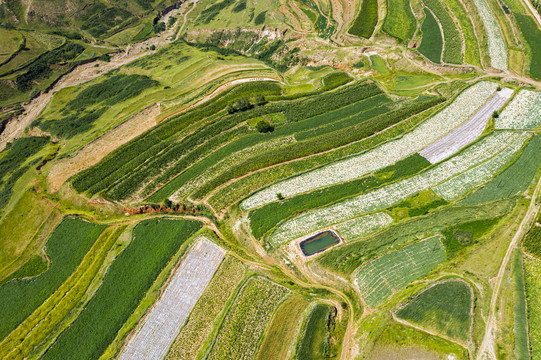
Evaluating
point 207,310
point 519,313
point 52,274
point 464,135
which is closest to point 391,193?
point 519,313

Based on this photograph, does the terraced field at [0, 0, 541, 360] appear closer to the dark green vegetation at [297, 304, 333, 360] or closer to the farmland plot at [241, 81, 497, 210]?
the dark green vegetation at [297, 304, 333, 360]

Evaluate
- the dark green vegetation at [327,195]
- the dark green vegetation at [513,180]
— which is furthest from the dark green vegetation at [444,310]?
the dark green vegetation at [327,195]

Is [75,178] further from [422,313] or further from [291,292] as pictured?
[422,313]

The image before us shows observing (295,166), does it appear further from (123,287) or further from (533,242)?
(533,242)

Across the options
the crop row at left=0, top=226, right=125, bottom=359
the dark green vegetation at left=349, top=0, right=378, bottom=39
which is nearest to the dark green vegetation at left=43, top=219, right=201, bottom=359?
the crop row at left=0, top=226, right=125, bottom=359

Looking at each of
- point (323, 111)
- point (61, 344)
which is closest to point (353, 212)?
point (323, 111)
